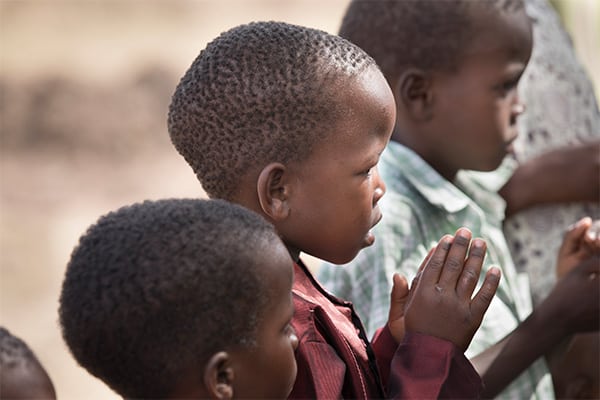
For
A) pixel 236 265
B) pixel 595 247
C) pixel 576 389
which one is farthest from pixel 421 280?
pixel 576 389

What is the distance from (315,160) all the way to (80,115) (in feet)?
31.4

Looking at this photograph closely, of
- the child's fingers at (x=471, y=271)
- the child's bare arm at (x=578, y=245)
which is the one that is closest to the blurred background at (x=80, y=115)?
the child's bare arm at (x=578, y=245)

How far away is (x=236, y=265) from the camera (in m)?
2.00

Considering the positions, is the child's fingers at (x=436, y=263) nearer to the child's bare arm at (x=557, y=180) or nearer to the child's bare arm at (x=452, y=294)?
the child's bare arm at (x=452, y=294)

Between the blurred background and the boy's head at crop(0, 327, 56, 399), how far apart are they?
5.87 metres

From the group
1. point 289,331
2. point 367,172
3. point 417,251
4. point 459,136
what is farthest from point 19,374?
point 459,136

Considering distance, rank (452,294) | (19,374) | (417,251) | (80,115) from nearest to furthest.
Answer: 1. (19,374)
2. (452,294)
3. (417,251)
4. (80,115)

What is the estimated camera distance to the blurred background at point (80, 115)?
9227 mm

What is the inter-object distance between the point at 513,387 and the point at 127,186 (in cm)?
793

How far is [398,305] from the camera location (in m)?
2.51

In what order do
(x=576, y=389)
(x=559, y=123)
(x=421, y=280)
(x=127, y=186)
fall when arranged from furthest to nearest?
(x=127, y=186), (x=559, y=123), (x=576, y=389), (x=421, y=280)

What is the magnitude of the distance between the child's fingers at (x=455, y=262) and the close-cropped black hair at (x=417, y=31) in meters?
1.04

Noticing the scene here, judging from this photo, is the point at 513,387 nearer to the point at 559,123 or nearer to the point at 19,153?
the point at 559,123

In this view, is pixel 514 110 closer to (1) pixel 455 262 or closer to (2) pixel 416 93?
(2) pixel 416 93
